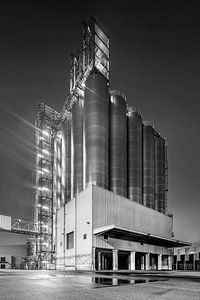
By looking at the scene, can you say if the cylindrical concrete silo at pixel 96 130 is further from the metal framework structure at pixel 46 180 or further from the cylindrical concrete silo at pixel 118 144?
the metal framework structure at pixel 46 180

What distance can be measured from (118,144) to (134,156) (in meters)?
5.26

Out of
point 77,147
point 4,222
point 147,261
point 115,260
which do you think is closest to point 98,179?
point 77,147

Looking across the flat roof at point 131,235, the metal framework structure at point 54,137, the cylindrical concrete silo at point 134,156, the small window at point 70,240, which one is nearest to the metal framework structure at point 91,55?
the metal framework structure at point 54,137

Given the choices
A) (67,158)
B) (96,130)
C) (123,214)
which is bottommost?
(123,214)

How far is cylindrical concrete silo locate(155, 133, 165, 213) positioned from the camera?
63.7 meters

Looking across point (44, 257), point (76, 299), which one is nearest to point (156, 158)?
point (44, 257)

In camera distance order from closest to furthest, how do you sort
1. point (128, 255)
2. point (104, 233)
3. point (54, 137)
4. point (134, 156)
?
point (104, 233) < point (128, 255) < point (134, 156) < point (54, 137)

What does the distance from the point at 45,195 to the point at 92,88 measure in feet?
84.3

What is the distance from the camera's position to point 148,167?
194ft

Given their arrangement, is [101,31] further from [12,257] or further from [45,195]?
[12,257]

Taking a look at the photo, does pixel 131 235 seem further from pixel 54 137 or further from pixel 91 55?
pixel 91 55

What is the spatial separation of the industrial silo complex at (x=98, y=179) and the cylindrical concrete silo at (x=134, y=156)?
174 mm

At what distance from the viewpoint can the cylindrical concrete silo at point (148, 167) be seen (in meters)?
57.8

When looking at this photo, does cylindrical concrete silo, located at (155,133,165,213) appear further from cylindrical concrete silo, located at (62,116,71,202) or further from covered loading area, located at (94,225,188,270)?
cylindrical concrete silo, located at (62,116,71,202)
